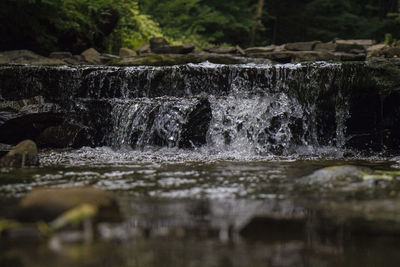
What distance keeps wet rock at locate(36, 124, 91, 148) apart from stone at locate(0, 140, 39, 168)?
246 centimetres

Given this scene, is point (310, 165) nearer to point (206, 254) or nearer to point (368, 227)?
point (368, 227)

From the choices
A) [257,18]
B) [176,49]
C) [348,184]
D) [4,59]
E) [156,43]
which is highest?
[257,18]

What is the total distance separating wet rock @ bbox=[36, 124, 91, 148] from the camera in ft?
30.2

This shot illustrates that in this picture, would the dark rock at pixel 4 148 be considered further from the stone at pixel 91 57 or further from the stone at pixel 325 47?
the stone at pixel 325 47

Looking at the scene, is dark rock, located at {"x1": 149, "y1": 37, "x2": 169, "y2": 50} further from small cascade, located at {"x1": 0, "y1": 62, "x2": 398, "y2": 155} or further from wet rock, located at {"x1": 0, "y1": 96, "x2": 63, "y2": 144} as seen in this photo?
wet rock, located at {"x1": 0, "y1": 96, "x2": 63, "y2": 144}

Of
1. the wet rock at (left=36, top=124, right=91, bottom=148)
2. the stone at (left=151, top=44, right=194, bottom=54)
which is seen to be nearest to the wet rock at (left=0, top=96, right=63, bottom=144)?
the wet rock at (left=36, top=124, right=91, bottom=148)

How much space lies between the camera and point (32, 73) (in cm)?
1000

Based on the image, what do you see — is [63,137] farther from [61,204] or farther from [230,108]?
[61,204]

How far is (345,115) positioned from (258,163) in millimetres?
2884

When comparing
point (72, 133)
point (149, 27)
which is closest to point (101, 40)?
point (149, 27)

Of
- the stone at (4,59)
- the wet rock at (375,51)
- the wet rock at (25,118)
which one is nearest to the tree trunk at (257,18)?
the wet rock at (375,51)

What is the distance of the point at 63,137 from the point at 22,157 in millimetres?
2733

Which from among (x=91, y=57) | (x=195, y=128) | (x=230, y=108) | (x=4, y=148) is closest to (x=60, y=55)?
(x=91, y=57)

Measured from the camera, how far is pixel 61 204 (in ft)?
11.5
